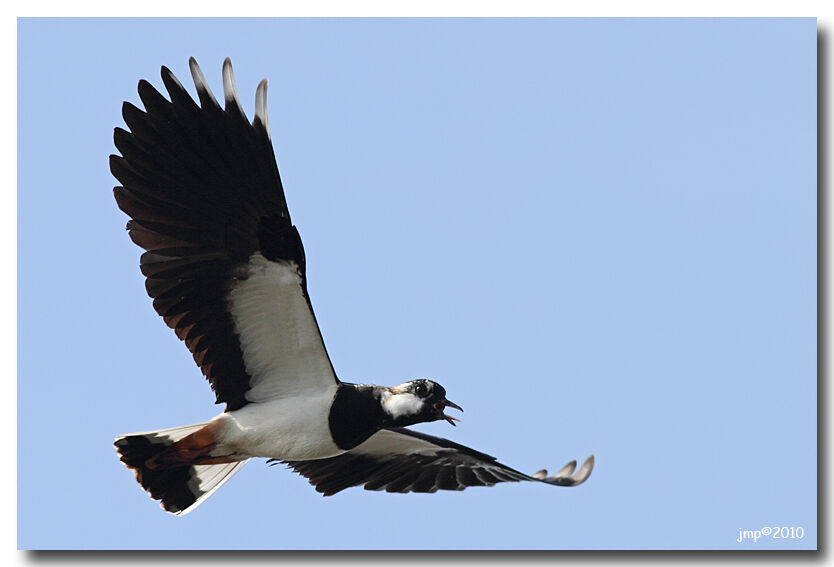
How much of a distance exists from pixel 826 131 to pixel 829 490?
1.73 metres

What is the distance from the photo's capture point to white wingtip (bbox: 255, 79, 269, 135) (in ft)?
20.7

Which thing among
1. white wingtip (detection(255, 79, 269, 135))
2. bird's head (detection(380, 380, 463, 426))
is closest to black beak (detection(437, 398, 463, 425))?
bird's head (detection(380, 380, 463, 426))

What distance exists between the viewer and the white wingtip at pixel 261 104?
6.30 m

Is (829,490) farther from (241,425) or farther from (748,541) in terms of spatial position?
(241,425)

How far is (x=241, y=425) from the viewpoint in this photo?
6.80 metres

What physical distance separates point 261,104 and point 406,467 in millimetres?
2277

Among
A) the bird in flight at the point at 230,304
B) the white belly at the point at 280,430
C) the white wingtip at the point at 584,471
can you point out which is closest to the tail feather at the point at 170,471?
the bird in flight at the point at 230,304

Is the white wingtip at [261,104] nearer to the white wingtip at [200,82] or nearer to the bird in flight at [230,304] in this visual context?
the bird in flight at [230,304]

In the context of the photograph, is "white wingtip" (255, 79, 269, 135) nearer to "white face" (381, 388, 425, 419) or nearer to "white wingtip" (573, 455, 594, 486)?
"white face" (381, 388, 425, 419)

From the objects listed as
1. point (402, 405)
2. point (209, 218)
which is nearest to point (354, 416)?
point (402, 405)

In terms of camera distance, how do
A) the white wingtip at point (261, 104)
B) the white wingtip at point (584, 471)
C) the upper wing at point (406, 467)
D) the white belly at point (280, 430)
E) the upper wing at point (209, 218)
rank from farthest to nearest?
the upper wing at point (406, 467) < the white wingtip at point (584, 471) < the white belly at point (280, 430) < the upper wing at point (209, 218) < the white wingtip at point (261, 104)

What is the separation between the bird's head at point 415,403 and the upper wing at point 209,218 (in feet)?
1.56

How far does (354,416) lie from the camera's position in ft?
22.5
